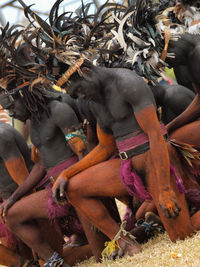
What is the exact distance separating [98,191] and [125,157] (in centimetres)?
35

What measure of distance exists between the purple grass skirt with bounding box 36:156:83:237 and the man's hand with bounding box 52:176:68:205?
0.19m

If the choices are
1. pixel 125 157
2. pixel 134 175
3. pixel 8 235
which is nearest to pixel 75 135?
pixel 125 157

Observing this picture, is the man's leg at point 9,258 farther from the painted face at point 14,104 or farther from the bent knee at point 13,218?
the painted face at point 14,104

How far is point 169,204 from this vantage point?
2.72m

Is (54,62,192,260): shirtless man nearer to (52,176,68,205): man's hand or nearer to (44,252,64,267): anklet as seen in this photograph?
(52,176,68,205): man's hand

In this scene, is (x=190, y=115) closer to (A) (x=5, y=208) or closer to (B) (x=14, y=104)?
(B) (x=14, y=104)

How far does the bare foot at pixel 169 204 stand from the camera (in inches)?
107

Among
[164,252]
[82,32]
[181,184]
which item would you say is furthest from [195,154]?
[82,32]

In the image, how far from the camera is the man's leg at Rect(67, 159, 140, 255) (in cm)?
314

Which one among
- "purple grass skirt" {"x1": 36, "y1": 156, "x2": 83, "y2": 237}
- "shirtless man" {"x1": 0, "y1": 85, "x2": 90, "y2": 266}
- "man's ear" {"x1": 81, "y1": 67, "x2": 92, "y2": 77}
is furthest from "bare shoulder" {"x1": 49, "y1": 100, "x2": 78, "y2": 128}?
"man's ear" {"x1": 81, "y1": 67, "x2": 92, "y2": 77}

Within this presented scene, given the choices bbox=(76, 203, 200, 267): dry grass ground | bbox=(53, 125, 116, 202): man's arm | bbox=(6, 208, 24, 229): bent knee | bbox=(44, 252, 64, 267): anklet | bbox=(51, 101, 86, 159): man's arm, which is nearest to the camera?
bbox=(76, 203, 200, 267): dry grass ground

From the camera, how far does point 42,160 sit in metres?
4.01

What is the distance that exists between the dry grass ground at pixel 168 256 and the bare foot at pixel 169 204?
21 centimetres

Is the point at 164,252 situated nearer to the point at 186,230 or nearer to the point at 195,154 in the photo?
the point at 186,230
